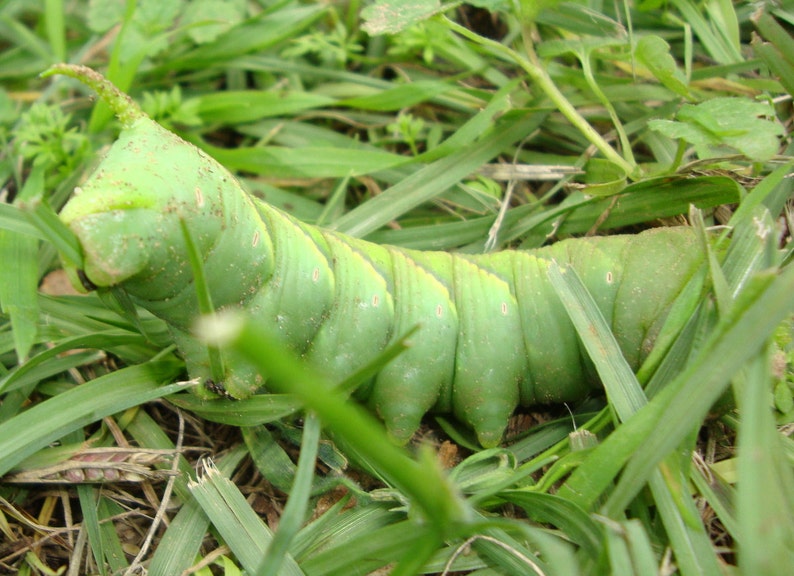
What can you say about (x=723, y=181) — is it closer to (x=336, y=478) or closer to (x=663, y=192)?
(x=663, y=192)

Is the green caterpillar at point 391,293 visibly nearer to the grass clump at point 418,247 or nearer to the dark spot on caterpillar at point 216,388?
the dark spot on caterpillar at point 216,388

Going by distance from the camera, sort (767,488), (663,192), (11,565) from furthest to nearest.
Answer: (663,192)
(11,565)
(767,488)

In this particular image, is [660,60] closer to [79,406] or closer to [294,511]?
[294,511]

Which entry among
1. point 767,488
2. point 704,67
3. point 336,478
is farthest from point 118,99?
point 704,67

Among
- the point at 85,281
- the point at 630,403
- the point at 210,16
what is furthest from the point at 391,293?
the point at 210,16

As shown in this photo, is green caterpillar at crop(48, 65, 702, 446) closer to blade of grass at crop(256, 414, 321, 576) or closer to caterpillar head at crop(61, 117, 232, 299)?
caterpillar head at crop(61, 117, 232, 299)

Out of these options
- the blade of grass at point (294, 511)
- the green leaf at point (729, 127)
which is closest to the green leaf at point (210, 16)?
the green leaf at point (729, 127)
